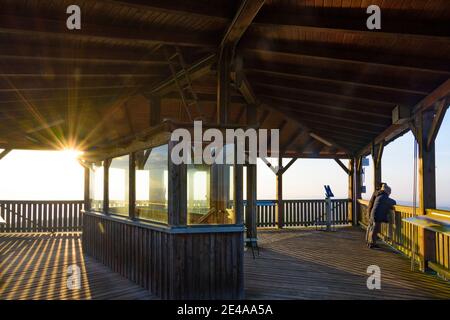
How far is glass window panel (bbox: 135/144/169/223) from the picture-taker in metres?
5.55

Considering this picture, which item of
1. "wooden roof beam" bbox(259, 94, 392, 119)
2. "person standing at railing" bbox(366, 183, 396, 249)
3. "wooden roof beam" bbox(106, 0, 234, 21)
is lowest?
"person standing at railing" bbox(366, 183, 396, 249)

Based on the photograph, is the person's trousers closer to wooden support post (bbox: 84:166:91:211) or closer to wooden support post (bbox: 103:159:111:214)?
wooden support post (bbox: 103:159:111:214)

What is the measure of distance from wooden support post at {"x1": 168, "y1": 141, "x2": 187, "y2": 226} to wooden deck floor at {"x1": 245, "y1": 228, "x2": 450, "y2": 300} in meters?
1.49

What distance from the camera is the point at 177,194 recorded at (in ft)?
17.1

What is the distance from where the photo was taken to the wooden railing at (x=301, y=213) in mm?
14156

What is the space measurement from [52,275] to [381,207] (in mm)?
7339

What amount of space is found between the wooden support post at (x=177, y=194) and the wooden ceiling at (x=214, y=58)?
179 centimetres

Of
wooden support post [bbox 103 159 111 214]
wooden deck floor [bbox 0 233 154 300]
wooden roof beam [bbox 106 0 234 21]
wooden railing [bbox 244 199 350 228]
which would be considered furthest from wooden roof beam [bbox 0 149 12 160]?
wooden roof beam [bbox 106 0 234 21]

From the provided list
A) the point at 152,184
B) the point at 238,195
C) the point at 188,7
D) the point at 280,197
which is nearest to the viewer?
the point at 188,7

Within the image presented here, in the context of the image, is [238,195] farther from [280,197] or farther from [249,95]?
[280,197]

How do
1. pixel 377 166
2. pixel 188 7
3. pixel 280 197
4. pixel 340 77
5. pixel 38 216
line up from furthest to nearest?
pixel 280 197
pixel 38 216
pixel 377 166
pixel 340 77
pixel 188 7

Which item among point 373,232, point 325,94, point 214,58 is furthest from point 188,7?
point 373,232

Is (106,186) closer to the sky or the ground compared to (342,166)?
closer to the ground
